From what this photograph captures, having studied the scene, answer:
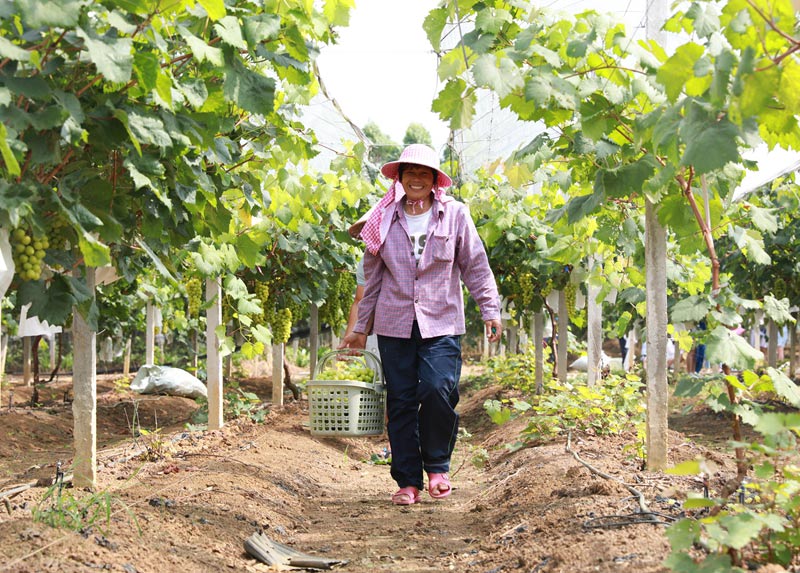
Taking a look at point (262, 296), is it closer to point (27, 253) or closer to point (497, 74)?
point (27, 253)

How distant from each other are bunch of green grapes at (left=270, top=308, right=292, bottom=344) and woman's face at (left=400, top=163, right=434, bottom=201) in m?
4.91

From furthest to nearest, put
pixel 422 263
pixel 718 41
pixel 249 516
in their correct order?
pixel 422 263 → pixel 249 516 → pixel 718 41

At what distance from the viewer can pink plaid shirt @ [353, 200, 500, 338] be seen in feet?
14.9

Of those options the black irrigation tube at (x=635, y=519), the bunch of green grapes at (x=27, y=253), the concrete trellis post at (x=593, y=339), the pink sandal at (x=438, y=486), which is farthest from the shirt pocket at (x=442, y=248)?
the concrete trellis post at (x=593, y=339)

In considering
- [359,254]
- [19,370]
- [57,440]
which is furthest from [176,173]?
[19,370]

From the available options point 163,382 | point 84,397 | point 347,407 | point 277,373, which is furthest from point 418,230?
point 163,382

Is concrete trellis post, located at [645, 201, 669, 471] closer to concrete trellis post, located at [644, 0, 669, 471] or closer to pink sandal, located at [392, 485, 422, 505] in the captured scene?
concrete trellis post, located at [644, 0, 669, 471]

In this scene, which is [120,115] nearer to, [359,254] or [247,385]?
[359,254]

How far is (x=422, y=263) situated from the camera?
4531 mm

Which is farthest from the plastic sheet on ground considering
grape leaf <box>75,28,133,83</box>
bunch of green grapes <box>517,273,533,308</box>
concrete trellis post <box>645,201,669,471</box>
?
grape leaf <box>75,28,133,83</box>

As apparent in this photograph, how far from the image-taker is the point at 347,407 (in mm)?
5082

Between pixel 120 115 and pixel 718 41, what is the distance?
178 cm

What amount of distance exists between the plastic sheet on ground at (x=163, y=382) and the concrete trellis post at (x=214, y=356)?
181 inches

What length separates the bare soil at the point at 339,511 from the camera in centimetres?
288
